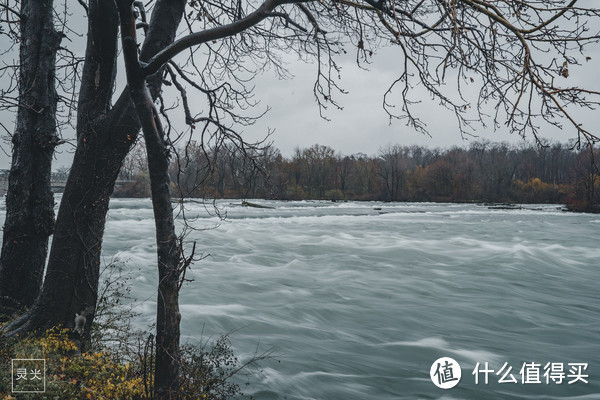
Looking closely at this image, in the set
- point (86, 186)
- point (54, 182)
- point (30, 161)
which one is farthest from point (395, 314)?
point (54, 182)

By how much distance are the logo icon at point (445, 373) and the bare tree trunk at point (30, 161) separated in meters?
5.10

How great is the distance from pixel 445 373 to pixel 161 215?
4.76m

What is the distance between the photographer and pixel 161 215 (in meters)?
2.81

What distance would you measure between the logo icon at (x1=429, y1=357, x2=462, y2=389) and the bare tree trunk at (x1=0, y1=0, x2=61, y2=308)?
510 centimetres

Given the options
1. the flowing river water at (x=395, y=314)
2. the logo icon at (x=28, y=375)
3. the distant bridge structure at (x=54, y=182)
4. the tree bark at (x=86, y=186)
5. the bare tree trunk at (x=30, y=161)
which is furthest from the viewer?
the distant bridge structure at (x=54, y=182)

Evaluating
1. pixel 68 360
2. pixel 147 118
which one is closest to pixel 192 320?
pixel 68 360

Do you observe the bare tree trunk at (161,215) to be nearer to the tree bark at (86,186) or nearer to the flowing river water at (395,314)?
the tree bark at (86,186)

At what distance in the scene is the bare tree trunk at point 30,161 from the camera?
4.42 m

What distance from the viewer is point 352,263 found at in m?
12.6

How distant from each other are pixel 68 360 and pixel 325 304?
5.41 metres

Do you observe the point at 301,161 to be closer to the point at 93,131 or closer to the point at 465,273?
the point at 465,273

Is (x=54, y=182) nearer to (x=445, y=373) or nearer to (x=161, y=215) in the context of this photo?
(x=445, y=373)

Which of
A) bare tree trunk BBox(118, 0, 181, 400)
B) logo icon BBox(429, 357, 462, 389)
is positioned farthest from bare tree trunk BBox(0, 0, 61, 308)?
logo icon BBox(429, 357, 462, 389)

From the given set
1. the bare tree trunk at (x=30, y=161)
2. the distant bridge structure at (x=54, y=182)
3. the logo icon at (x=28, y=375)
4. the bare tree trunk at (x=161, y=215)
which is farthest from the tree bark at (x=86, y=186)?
the distant bridge structure at (x=54, y=182)
